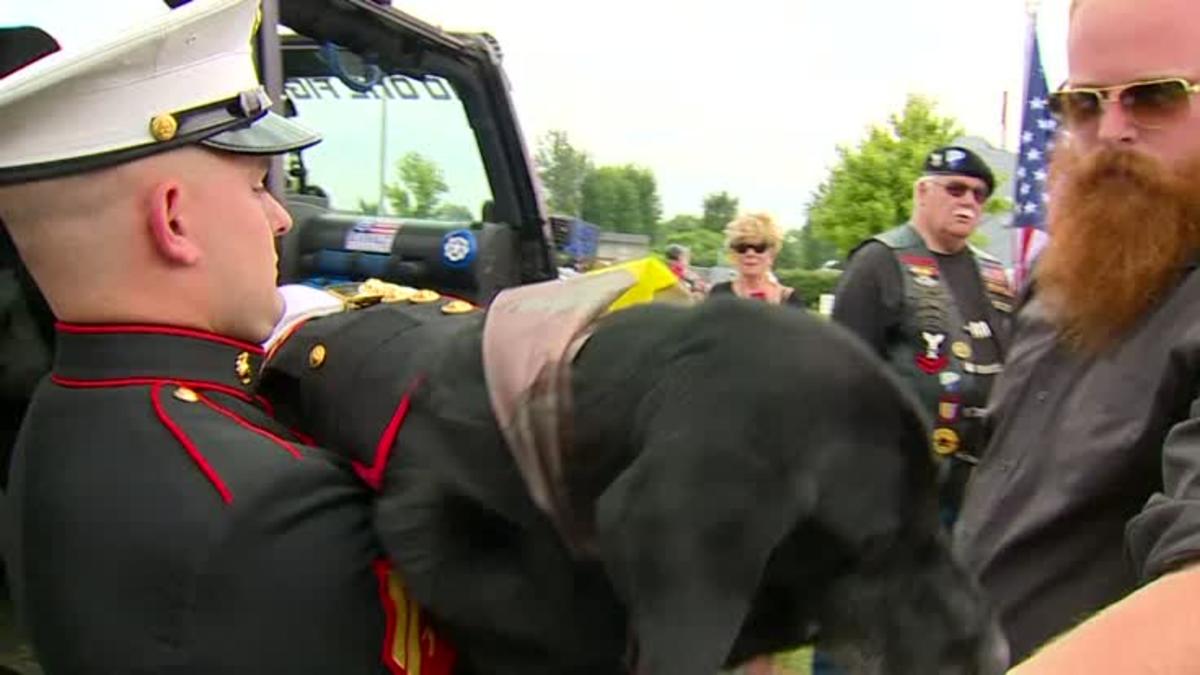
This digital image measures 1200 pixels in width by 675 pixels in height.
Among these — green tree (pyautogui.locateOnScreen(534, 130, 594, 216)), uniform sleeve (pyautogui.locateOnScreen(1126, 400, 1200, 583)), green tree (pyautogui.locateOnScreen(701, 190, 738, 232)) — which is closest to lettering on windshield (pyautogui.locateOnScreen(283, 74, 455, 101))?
uniform sleeve (pyautogui.locateOnScreen(1126, 400, 1200, 583))

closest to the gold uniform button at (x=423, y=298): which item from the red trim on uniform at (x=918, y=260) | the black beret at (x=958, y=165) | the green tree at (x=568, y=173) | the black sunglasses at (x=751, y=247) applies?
the red trim on uniform at (x=918, y=260)

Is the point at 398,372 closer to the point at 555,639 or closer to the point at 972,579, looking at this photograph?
the point at 555,639

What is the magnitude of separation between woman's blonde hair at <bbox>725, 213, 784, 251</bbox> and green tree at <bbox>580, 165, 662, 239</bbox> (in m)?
18.5

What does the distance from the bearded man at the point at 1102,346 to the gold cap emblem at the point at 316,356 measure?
0.63 meters

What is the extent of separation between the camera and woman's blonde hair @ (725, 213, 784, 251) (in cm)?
519

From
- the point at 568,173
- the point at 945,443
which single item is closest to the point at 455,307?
the point at 945,443

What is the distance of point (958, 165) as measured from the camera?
409cm

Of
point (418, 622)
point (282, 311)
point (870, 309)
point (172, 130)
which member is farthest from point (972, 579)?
point (870, 309)

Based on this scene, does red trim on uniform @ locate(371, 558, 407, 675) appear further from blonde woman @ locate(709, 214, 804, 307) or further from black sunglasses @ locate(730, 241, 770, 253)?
black sunglasses @ locate(730, 241, 770, 253)

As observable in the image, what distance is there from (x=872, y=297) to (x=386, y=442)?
278 centimetres

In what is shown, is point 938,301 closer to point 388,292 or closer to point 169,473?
point 388,292

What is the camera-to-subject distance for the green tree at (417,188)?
429 cm

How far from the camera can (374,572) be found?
0.92 meters

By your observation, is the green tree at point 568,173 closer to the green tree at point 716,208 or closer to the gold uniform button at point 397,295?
the gold uniform button at point 397,295
